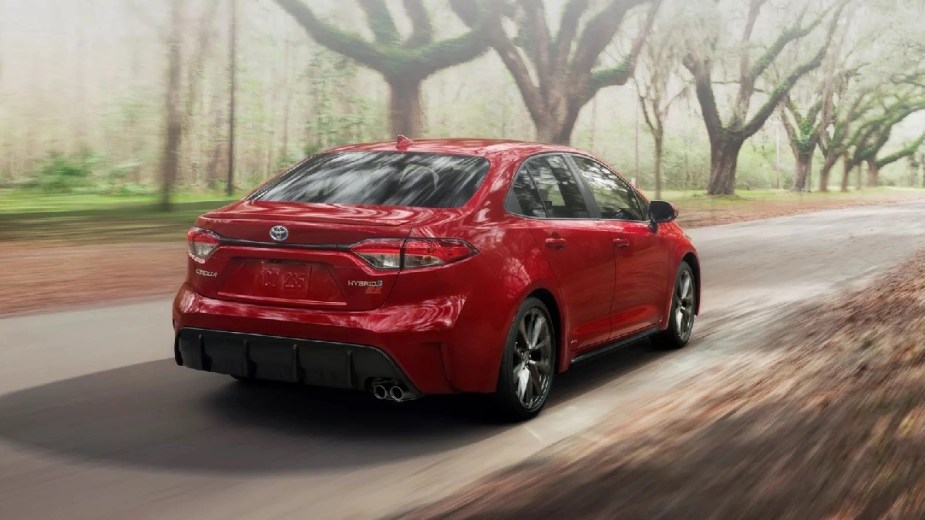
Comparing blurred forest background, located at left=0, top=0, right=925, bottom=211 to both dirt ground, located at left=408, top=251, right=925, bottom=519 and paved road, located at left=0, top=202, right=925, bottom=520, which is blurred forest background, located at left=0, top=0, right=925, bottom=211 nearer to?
paved road, located at left=0, top=202, right=925, bottom=520

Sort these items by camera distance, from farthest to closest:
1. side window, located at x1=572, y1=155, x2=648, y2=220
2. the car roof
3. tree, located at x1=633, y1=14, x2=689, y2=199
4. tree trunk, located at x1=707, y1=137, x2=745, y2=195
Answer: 1. tree trunk, located at x1=707, y1=137, x2=745, y2=195
2. tree, located at x1=633, y1=14, x2=689, y2=199
3. side window, located at x1=572, y1=155, x2=648, y2=220
4. the car roof

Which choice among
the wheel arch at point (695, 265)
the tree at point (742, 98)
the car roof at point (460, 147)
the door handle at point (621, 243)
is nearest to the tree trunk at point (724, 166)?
the tree at point (742, 98)

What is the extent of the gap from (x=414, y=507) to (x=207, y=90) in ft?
88.5

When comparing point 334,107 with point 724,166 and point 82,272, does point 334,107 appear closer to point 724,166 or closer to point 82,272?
point 724,166

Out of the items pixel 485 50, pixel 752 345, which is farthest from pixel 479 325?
pixel 485 50

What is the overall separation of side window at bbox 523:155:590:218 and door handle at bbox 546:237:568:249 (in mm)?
181

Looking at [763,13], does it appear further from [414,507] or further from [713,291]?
[414,507]

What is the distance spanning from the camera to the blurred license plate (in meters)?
5.65

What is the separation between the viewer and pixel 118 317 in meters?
10.2

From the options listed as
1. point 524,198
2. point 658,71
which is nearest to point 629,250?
point 524,198

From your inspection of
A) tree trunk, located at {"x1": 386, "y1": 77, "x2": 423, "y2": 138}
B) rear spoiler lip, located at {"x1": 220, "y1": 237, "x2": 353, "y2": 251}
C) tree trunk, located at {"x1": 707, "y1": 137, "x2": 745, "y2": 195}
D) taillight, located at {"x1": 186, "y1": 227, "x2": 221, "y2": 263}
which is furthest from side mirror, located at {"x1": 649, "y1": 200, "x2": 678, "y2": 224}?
tree trunk, located at {"x1": 707, "y1": 137, "x2": 745, "y2": 195}

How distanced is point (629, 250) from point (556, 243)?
3.83ft

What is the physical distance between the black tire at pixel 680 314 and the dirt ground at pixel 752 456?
0.59 metres

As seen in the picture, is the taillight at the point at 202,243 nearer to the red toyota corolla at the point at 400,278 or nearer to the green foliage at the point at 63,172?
the red toyota corolla at the point at 400,278
